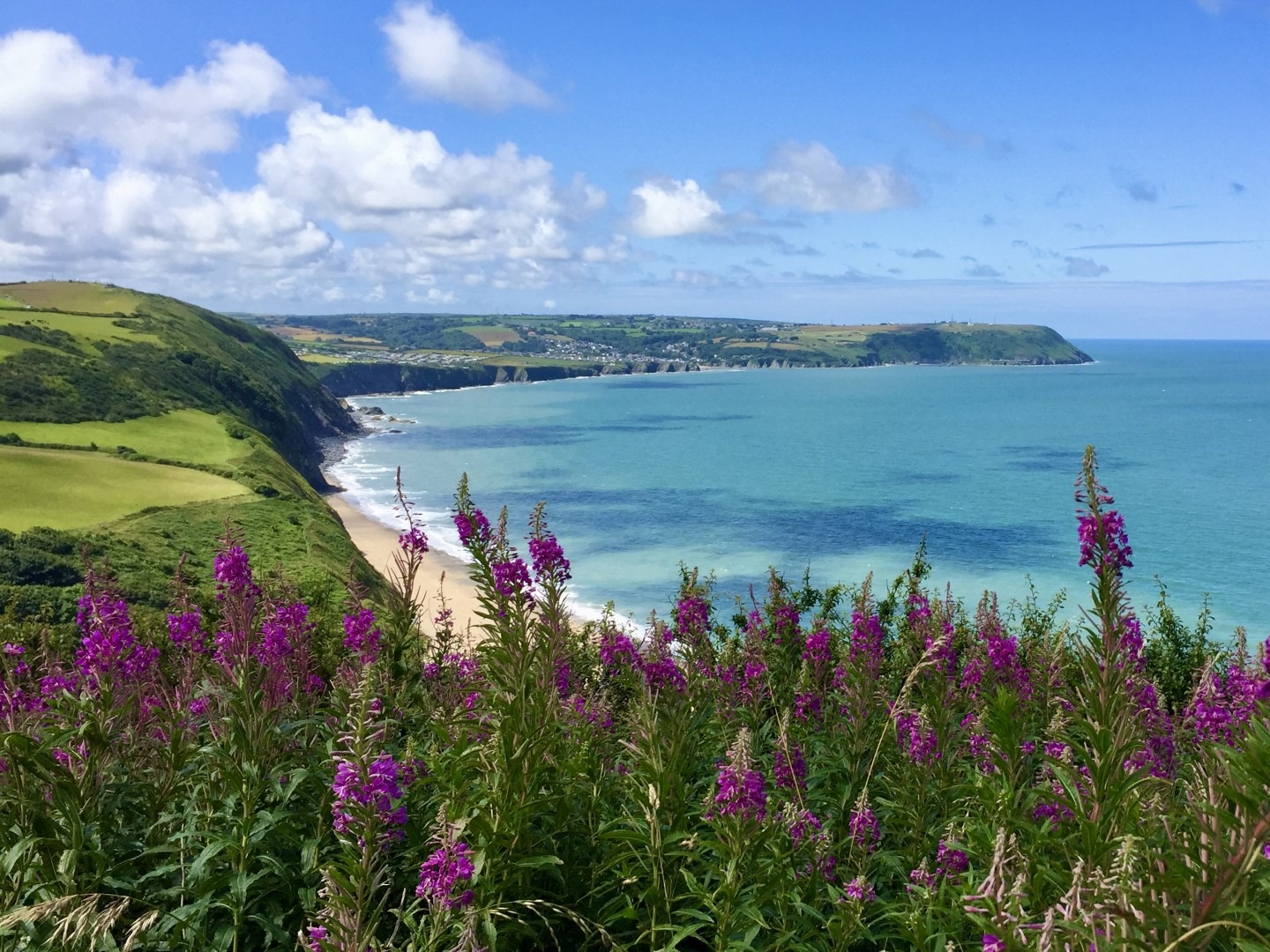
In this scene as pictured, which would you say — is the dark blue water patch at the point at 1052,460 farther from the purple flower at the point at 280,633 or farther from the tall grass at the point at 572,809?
the purple flower at the point at 280,633

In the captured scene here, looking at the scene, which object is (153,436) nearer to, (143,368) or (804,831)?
(143,368)

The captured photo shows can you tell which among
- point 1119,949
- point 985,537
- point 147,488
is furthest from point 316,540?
point 985,537

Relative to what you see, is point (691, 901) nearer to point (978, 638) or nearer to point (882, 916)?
point (882, 916)

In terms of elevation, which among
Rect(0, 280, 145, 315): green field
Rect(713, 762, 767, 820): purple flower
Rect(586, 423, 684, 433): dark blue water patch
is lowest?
Rect(586, 423, 684, 433): dark blue water patch

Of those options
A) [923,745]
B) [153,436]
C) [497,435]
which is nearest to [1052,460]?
[497,435]

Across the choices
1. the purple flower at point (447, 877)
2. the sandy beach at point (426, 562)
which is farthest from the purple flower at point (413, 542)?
the sandy beach at point (426, 562)

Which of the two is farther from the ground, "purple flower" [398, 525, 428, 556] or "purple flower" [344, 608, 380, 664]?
"purple flower" [398, 525, 428, 556]

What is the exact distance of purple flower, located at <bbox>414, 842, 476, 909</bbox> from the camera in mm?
3189

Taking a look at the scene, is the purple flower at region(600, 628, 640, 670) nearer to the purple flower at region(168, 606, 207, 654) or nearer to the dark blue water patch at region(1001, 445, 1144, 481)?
the purple flower at region(168, 606, 207, 654)

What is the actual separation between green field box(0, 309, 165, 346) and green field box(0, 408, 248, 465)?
3600 centimetres

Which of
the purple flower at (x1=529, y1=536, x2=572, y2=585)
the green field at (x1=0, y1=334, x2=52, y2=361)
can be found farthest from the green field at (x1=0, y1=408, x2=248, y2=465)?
the purple flower at (x1=529, y1=536, x2=572, y2=585)

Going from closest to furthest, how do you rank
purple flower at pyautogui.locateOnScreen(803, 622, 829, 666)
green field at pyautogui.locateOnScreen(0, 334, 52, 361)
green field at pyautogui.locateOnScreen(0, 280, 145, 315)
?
purple flower at pyautogui.locateOnScreen(803, 622, 829, 666), green field at pyautogui.locateOnScreen(0, 334, 52, 361), green field at pyautogui.locateOnScreen(0, 280, 145, 315)

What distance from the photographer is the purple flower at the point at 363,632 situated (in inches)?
251

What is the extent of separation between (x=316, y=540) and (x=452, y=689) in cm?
4693
